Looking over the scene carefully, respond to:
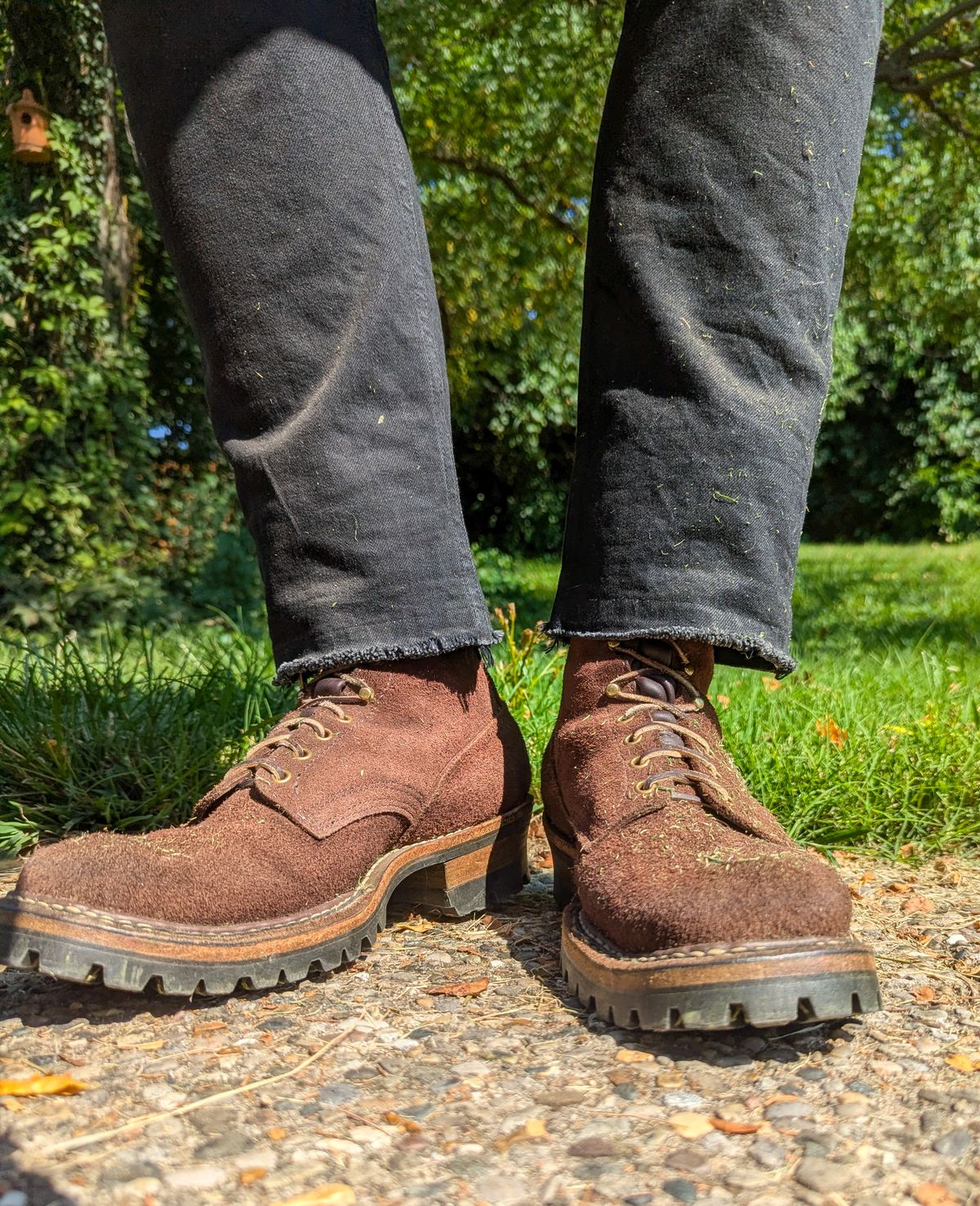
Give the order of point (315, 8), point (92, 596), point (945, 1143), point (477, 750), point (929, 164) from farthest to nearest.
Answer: point (929, 164) → point (92, 596) → point (477, 750) → point (315, 8) → point (945, 1143)

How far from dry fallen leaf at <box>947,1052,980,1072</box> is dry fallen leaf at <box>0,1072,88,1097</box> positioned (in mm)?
877

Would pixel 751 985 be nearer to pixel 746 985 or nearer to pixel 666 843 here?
pixel 746 985

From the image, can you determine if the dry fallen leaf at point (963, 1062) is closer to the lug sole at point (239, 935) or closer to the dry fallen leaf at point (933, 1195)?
the dry fallen leaf at point (933, 1195)

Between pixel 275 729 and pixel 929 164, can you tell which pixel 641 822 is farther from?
pixel 929 164

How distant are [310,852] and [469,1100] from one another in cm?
38

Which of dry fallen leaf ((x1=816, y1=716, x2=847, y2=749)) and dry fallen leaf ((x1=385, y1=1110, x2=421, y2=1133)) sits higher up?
dry fallen leaf ((x1=816, y1=716, x2=847, y2=749))

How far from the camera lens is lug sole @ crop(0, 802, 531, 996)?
1.10m

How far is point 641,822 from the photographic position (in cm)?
128

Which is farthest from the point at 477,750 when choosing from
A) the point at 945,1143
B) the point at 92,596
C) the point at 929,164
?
the point at 929,164

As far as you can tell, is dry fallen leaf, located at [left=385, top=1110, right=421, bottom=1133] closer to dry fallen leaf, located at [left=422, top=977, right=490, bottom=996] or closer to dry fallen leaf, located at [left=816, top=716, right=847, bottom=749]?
dry fallen leaf, located at [left=422, top=977, right=490, bottom=996]

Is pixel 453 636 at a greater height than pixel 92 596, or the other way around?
pixel 453 636

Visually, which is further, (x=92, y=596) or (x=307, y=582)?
(x=92, y=596)

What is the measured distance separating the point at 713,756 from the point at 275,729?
59 cm

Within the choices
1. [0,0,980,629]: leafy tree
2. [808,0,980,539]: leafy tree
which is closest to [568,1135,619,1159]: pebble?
[0,0,980,629]: leafy tree
